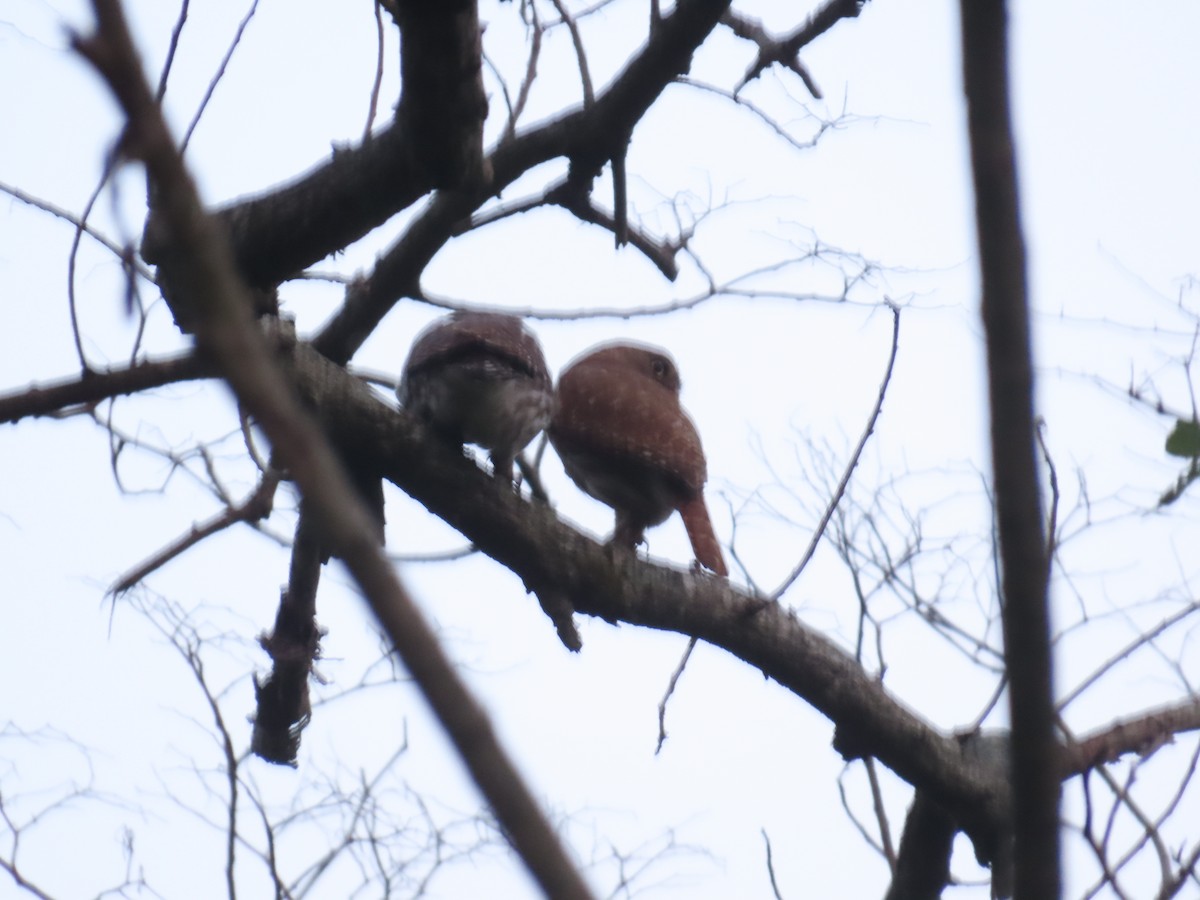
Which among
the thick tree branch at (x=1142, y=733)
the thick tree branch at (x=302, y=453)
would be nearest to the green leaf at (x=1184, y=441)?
the thick tree branch at (x=1142, y=733)

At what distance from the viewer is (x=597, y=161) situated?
3822 mm

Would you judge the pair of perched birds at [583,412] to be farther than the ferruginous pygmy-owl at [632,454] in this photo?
No

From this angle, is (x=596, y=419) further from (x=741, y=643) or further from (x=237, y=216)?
(x=237, y=216)

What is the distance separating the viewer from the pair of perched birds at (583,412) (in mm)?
3572

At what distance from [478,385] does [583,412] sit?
4.18 feet

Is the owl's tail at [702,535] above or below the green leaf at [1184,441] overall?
above

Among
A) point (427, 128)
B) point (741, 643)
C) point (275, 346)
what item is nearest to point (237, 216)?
point (275, 346)

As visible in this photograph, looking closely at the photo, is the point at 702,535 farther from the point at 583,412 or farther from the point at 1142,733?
the point at 1142,733

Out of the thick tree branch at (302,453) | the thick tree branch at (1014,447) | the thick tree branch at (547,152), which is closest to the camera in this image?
the thick tree branch at (302,453)

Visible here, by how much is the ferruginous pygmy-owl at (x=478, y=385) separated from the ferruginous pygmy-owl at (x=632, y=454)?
2.91ft

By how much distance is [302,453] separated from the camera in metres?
0.61

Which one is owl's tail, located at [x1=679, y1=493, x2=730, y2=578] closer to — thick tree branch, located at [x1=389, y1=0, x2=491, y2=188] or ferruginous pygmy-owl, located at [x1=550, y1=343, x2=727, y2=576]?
ferruginous pygmy-owl, located at [x1=550, y1=343, x2=727, y2=576]

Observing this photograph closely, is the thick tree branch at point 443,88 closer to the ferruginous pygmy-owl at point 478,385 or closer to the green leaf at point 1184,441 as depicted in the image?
the ferruginous pygmy-owl at point 478,385

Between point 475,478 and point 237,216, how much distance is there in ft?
2.83
